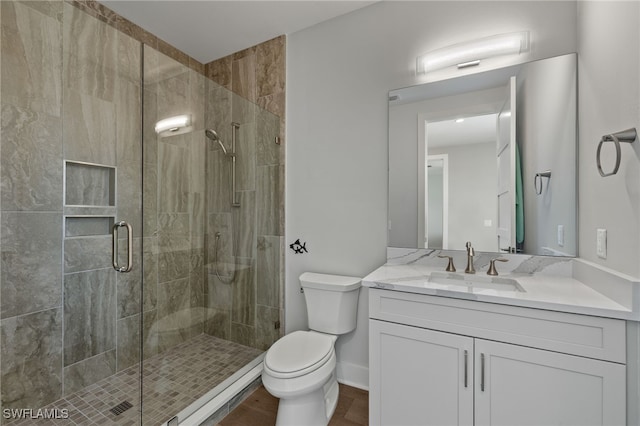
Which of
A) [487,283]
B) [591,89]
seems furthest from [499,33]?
[487,283]

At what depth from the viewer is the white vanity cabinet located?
988 millimetres

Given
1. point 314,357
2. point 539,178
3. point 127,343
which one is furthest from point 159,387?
point 539,178

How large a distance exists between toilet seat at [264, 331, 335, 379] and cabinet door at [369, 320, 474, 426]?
296mm

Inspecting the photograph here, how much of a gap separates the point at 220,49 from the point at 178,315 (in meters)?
2.22

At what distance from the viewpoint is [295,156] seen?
2217 mm

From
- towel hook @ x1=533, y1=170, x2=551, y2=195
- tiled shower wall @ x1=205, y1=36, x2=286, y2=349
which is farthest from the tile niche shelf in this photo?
towel hook @ x1=533, y1=170, x2=551, y2=195

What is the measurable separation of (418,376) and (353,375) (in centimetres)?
81

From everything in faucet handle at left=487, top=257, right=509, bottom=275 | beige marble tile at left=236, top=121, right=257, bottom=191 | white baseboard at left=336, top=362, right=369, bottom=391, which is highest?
beige marble tile at left=236, top=121, right=257, bottom=191

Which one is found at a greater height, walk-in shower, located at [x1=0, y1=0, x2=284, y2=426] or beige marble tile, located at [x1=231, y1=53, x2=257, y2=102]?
beige marble tile, located at [x1=231, y1=53, x2=257, y2=102]

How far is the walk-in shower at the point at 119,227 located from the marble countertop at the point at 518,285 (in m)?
1.10

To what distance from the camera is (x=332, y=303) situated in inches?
72.5

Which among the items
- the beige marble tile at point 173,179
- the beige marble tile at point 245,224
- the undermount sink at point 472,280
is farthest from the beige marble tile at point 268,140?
the undermount sink at point 472,280

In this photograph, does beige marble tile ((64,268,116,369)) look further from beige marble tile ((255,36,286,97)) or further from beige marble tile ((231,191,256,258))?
beige marble tile ((255,36,286,97))

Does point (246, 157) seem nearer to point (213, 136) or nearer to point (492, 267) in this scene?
point (213, 136)
